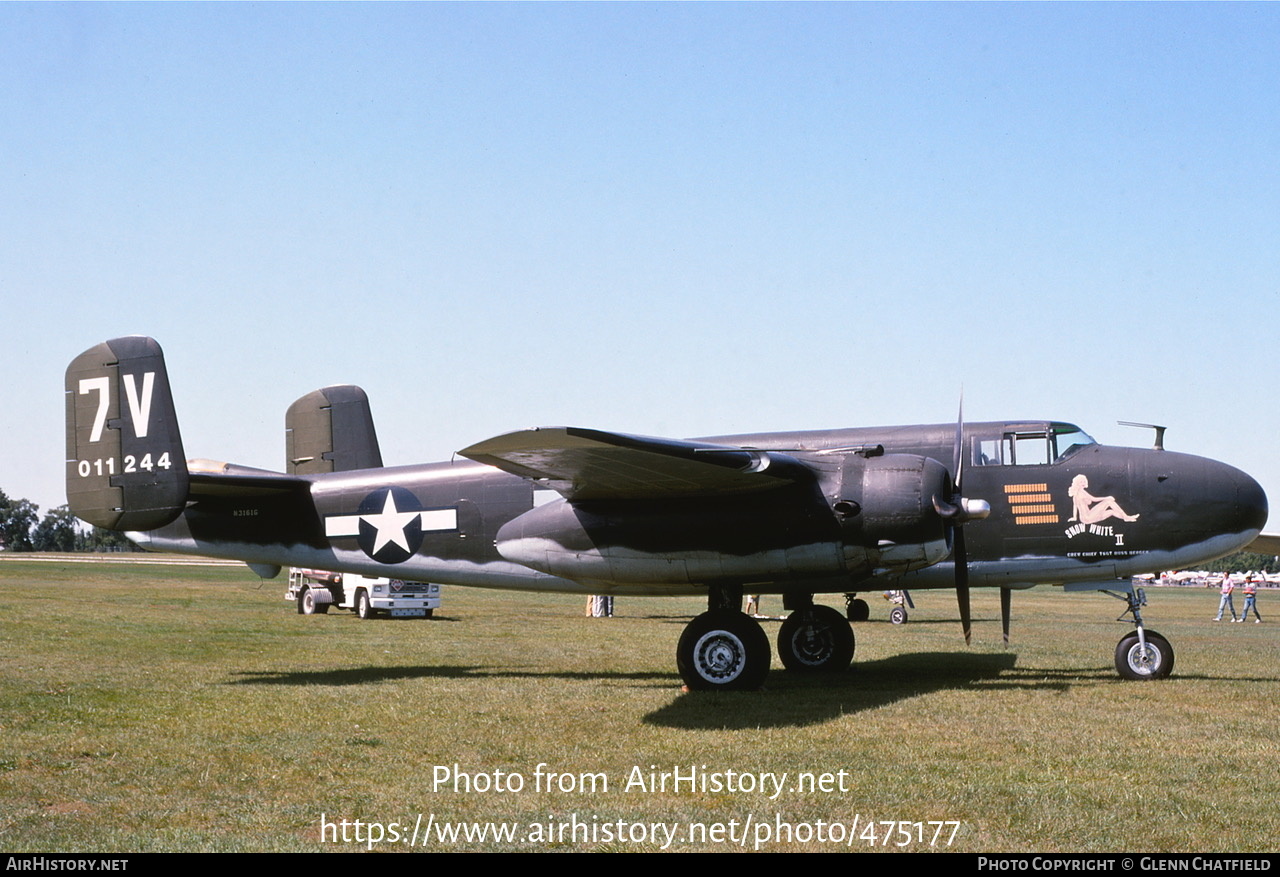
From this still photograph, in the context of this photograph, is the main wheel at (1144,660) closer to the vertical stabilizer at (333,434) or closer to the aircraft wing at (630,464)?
the aircraft wing at (630,464)

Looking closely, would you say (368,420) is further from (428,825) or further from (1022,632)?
(1022,632)

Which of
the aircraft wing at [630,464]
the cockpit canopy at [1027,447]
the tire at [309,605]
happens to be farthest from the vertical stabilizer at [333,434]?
the tire at [309,605]

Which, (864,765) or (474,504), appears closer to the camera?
(864,765)

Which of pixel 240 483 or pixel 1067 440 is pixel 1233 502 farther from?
pixel 240 483

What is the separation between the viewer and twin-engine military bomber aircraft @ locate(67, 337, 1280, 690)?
1346 centimetres

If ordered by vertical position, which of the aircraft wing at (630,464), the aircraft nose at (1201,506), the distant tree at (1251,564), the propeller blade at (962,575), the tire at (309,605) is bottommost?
the distant tree at (1251,564)

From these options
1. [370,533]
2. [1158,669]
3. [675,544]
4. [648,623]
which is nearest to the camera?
[675,544]

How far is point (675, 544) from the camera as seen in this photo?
46.2 ft

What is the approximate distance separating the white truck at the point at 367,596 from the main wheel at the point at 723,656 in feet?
56.7

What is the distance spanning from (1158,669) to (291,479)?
1263cm

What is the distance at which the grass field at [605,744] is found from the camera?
7.45m

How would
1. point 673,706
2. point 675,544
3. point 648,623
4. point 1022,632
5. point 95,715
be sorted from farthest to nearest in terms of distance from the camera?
point 648,623
point 1022,632
point 675,544
point 673,706
point 95,715

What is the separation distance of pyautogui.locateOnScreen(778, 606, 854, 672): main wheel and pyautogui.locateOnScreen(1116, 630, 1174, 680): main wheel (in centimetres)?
372

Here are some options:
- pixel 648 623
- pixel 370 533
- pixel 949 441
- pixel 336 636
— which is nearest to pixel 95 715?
pixel 370 533
